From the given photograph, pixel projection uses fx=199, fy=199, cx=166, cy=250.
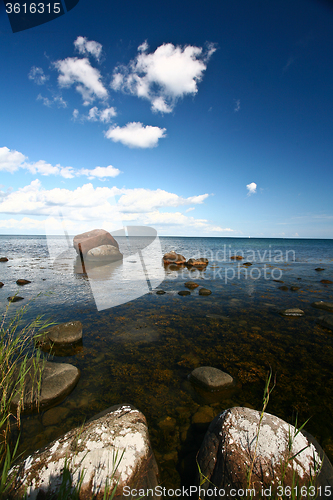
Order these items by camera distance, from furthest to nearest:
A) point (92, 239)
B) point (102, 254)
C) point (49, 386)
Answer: point (92, 239), point (102, 254), point (49, 386)

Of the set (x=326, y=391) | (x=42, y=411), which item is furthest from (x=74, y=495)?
(x=326, y=391)

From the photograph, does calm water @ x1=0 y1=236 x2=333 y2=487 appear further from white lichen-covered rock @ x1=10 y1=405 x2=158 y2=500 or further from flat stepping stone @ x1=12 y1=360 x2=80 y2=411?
white lichen-covered rock @ x1=10 y1=405 x2=158 y2=500

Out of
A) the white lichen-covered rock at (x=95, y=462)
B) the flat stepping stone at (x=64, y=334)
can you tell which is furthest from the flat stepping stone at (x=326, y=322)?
the flat stepping stone at (x=64, y=334)

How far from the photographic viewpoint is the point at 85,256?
2081 cm

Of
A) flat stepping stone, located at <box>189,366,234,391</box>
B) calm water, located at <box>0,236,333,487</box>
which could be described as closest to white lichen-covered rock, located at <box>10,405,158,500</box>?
calm water, located at <box>0,236,333,487</box>

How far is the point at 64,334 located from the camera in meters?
5.64

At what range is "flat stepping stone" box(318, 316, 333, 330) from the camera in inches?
267

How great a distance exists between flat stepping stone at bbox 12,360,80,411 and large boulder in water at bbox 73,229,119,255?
1782cm

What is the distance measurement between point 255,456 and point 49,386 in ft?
11.8

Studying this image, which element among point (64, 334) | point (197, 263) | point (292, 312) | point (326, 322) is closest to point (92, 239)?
point (197, 263)

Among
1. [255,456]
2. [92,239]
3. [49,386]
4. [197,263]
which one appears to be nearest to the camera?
[255,456]

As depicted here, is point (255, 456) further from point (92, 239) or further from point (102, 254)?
point (92, 239)

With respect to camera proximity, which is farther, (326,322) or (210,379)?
(326,322)

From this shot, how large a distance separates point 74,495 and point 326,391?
184 inches
